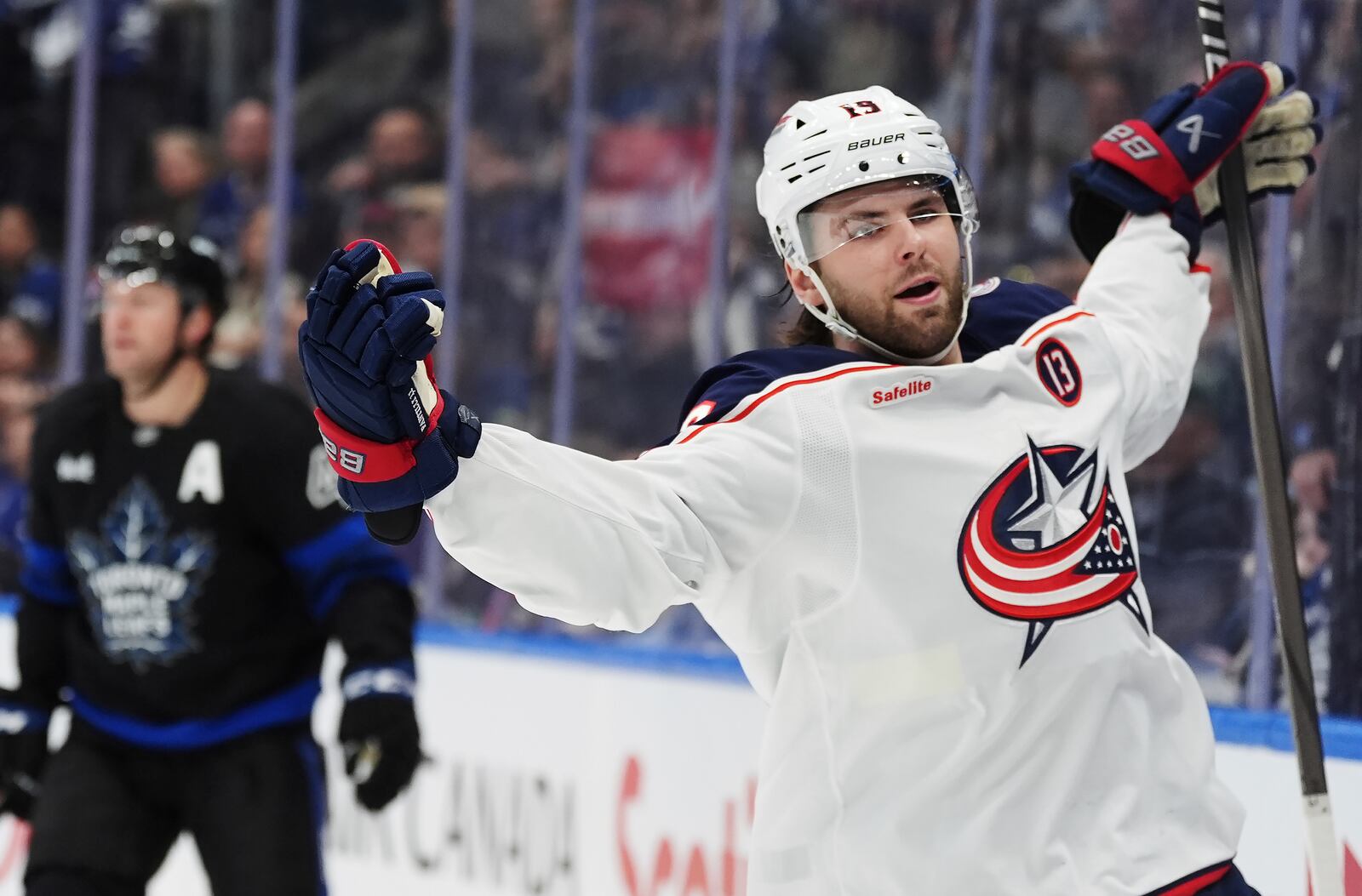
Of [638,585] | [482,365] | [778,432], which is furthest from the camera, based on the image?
[482,365]

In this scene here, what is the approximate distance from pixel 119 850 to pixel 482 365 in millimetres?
2018

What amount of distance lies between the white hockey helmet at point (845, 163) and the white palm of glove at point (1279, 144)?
1.88 ft

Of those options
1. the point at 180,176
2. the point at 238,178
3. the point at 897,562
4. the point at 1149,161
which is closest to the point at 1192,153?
the point at 1149,161

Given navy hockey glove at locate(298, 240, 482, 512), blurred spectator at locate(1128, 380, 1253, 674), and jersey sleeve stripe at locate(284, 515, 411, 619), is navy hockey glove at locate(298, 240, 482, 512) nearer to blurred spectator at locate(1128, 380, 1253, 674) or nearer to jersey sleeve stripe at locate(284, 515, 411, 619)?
jersey sleeve stripe at locate(284, 515, 411, 619)

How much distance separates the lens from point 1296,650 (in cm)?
252

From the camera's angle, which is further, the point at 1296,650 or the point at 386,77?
the point at 386,77

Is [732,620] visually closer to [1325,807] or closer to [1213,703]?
[1325,807]

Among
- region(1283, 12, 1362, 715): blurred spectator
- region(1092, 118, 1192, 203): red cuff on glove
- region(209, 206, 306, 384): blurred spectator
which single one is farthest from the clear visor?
region(209, 206, 306, 384): blurred spectator

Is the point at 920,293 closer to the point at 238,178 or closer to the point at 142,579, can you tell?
the point at 142,579

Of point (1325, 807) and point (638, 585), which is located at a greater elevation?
point (638, 585)

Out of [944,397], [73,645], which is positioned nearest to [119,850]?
[73,645]

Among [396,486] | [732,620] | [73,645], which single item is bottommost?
[73,645]

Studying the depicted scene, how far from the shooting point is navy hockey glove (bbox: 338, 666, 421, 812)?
330 centimetres

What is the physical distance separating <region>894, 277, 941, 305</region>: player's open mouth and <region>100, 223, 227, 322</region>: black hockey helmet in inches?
69.4
